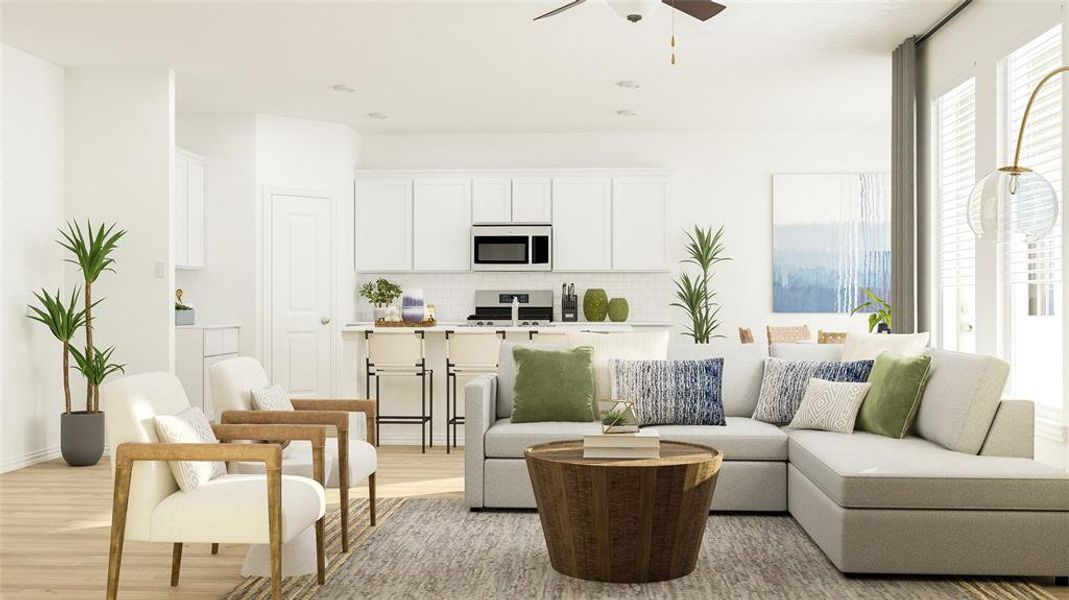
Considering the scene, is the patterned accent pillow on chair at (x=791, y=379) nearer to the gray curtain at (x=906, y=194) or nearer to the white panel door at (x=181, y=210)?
the gray curtain at (x=906, y=194)

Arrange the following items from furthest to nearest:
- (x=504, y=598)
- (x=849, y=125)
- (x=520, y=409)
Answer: (x=849, y=125) < (x=520, y=409) < (x=504, y=598)

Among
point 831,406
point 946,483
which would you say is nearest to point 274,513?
point 946,483

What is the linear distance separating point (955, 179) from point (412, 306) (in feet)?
14.2

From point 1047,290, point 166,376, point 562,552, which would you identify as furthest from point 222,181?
point 1047,290

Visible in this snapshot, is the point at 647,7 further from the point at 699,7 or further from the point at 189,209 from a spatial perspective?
the point at 189,209

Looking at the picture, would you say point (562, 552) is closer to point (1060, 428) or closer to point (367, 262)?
point (1060, 428)

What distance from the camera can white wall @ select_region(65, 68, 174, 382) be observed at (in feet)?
22.9

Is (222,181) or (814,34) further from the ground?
(814,34)

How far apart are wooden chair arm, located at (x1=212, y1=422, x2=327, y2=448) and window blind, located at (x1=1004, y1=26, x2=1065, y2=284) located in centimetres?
349

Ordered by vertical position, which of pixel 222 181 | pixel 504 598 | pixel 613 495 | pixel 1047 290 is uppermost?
pixel 222 181

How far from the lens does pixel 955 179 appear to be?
18.8ft

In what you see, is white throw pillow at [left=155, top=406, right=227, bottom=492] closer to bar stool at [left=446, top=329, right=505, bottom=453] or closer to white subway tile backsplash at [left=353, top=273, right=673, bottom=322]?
bar stool at [left=446, top=329, right=505, bottom=453]

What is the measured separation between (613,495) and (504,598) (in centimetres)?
59

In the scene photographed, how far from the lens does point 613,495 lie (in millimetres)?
3779
